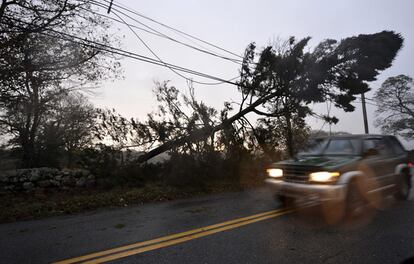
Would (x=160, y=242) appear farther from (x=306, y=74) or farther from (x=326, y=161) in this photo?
(x=306, y=74)

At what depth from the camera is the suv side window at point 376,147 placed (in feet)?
18.9

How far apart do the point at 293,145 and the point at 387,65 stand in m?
7.91

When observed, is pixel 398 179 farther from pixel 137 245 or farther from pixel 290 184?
pixel 137 245

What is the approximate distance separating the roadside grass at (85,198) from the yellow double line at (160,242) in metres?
3.76

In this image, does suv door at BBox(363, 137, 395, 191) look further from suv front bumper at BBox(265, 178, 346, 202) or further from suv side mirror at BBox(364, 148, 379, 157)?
suv front bumper at BBox(265, 178, 346, 202)

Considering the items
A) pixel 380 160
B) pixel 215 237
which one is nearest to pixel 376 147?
pixel 380 160

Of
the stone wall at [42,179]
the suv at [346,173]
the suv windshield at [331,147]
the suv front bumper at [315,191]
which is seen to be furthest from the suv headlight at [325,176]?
the stone wall at [42,179]

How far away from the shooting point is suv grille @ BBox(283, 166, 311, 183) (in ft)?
17.3

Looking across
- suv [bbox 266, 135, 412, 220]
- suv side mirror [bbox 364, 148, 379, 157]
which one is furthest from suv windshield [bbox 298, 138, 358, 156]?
suv side mirror [bbox 364, 148, 379, 157]

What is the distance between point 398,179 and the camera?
652cm

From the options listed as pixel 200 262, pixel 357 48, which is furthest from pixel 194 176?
pixel 357 48

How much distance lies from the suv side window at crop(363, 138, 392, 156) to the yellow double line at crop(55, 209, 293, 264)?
272cm

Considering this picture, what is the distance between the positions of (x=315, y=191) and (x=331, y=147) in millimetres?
1877

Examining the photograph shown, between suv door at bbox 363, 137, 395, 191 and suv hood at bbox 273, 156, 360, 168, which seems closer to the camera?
suv hood at bbox 273, 156, 360, 168
